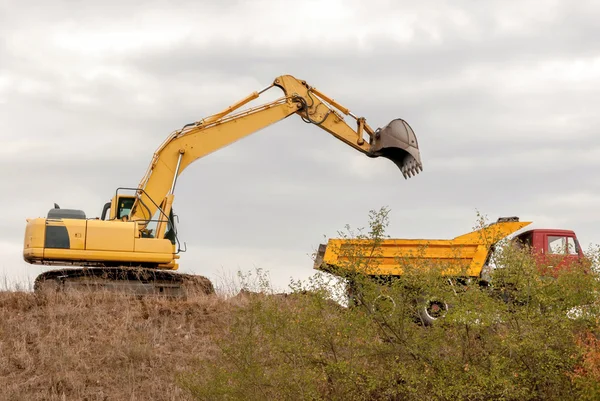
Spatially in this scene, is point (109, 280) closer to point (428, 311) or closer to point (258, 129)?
point (258, 129)

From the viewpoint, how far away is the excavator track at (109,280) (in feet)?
74.8

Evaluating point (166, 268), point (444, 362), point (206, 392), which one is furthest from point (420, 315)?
point (166, 268)

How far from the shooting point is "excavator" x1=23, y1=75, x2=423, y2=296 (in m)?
22.7

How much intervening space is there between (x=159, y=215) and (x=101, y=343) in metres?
4.14

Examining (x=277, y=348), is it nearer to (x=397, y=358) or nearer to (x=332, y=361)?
(x=332, y=361)

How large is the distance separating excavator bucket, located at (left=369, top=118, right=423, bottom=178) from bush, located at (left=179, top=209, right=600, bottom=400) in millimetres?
8797

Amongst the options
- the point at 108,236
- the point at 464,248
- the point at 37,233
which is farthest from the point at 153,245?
the point at 464,248

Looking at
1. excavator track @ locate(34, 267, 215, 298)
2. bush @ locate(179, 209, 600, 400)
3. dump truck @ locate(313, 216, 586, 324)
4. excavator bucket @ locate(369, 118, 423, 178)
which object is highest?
excavator bucket @ locate(369, 118, 423, 178)

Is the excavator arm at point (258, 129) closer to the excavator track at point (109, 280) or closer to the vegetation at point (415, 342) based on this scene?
the excavator track at point (109, 280)

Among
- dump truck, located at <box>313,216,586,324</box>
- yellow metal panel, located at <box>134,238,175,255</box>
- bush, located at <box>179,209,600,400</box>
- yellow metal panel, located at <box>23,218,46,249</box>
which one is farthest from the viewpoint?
yellow metal panel, located at <box>134,238,175,255</box>

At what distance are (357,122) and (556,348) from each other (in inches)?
454

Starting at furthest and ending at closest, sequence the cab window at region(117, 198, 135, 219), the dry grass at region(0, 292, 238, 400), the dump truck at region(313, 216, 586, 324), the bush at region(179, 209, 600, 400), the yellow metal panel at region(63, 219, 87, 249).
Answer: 1. the cab window at region(117, 198, 135, 219)
2. the yellow metal panel at region(63, 219, 87, 249)
3. the dump truck at region(313, 216, 586, 324)
4. the dry grass at region(0, 292, 238, 400)
5. the bush at region(179, 209, 600, 400)

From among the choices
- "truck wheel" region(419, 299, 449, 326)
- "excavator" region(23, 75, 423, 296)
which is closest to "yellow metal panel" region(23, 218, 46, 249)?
"excavator" region(23, 75, 423, 296)

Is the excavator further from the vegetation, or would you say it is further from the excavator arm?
the vegetation
